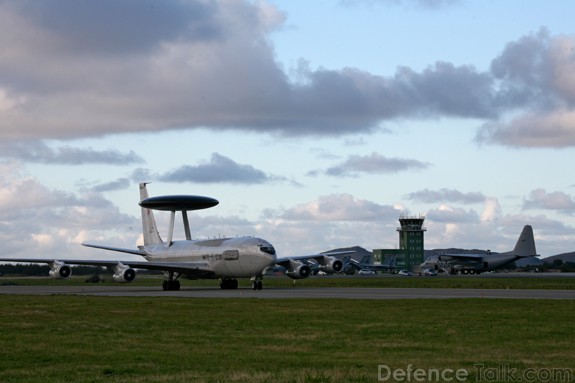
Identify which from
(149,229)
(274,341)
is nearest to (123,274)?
(149,229)

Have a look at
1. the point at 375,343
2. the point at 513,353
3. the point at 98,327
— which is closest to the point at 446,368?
the point at 513,353

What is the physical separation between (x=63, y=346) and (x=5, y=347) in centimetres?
157

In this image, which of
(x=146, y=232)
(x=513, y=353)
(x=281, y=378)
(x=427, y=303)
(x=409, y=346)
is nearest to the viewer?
(x=281, y=378)

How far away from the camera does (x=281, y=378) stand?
17.8 metres

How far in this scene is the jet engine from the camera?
73312 mm

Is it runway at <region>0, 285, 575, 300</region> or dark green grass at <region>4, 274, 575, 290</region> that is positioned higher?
dark green grass at <region>4, 274, 575, 290</region>

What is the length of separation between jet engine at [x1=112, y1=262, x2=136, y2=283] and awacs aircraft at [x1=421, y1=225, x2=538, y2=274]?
98343mm

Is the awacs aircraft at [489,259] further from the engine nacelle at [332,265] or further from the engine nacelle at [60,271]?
the engine nacelle at [60,271]

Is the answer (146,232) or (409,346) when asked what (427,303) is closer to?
(409,346)

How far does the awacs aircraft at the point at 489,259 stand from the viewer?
158 m

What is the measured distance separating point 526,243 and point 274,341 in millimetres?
140229

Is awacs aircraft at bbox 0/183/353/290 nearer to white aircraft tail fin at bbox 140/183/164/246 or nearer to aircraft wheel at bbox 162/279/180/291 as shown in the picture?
aircraft wheel at bbox 162/279/180/291

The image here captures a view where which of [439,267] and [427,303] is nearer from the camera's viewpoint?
[427,303]

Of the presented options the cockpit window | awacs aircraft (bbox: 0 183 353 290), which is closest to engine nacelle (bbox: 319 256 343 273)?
awacs aircraft (bbox: 0 183 353 290)
